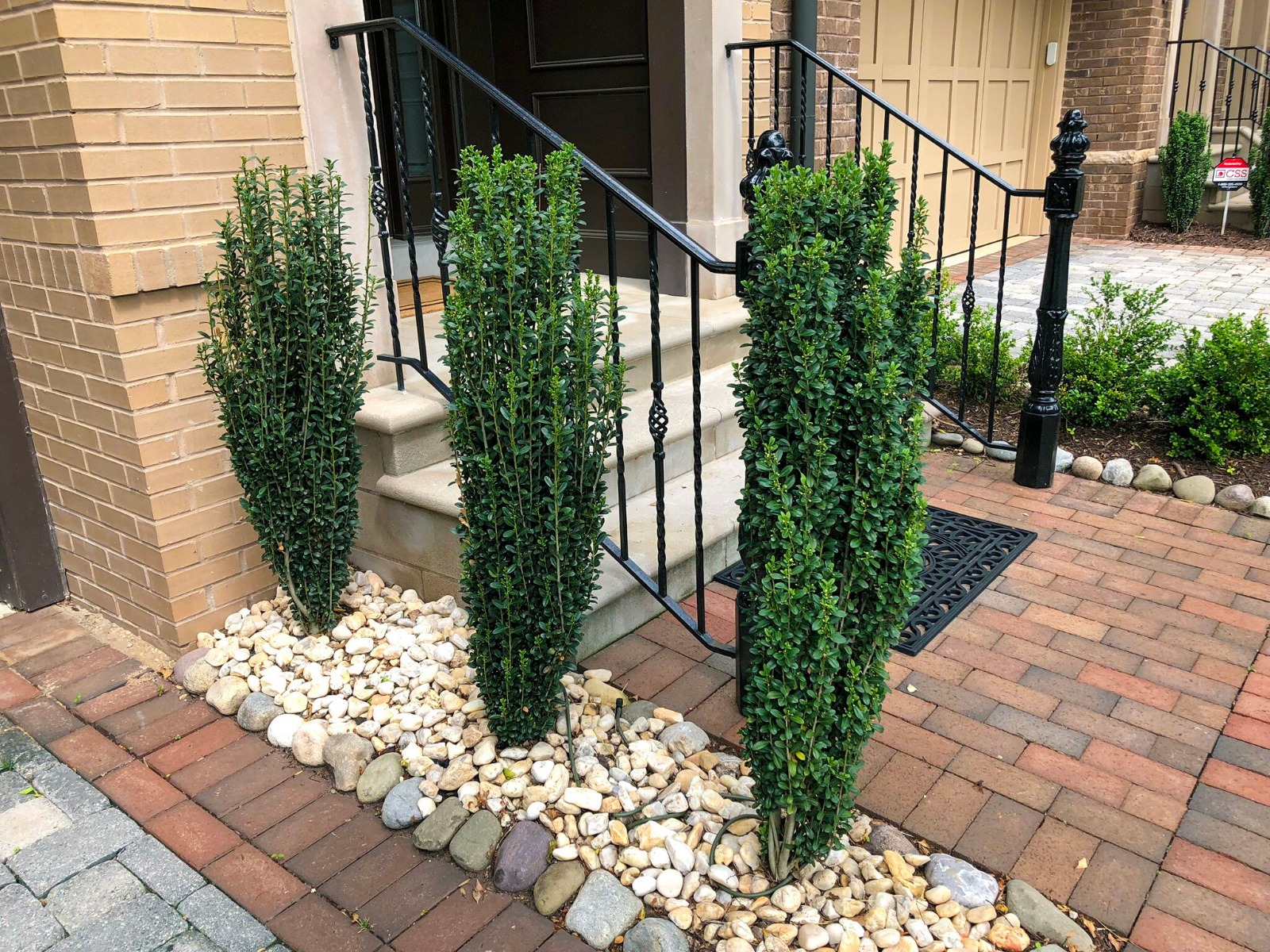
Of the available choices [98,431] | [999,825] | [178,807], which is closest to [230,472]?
[98,431]

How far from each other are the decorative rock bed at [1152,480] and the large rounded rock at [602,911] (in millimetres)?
2958

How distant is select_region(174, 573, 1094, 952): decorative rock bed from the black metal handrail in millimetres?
359

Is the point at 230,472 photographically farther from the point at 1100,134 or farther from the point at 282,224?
the point at 1100,134

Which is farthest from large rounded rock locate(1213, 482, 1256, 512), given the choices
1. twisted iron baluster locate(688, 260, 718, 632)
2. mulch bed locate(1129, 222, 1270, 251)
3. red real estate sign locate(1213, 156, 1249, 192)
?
red real estate sign locate(1213, 156, 1249, 192)

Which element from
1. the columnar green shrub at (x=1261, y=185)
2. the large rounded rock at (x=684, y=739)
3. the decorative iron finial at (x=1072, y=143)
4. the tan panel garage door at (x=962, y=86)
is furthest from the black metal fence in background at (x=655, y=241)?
the columnar green shrub at (x=1261, y=185)

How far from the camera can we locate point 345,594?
319 cm

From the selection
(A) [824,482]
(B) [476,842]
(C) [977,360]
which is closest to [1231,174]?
(C) [977,360]

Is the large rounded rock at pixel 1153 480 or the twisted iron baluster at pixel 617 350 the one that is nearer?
the twisted iron baluster at pixel 617 350

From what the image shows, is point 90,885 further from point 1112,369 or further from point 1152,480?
point 1112,369

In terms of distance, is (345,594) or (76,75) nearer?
(76,75)

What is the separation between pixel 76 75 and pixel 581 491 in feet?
5.50

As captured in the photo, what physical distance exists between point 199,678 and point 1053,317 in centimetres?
334

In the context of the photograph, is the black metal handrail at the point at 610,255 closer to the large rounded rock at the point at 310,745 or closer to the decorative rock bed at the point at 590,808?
the decorative rock bed at the point at 590,808

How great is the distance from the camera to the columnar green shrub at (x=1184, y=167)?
974 centimetres
